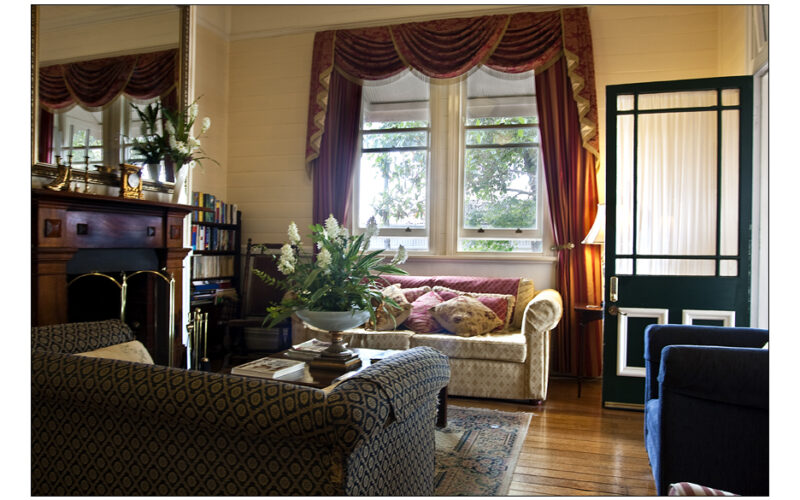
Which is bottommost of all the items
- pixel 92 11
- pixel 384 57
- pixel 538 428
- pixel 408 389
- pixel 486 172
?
pixel 538 428

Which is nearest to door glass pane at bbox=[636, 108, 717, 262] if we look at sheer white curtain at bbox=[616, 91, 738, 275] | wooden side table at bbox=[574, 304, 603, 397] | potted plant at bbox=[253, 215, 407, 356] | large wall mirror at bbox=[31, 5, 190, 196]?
sheer white curtain at bbox=[616, 91, 738, 275]

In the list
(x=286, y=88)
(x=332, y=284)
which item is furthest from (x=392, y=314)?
(x=286, y=88)

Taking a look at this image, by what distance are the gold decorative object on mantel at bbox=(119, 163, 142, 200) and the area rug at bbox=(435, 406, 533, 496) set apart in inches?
97.6

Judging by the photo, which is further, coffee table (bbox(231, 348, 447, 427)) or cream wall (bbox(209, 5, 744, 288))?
cream wall (bbox(209, 5, 744, 288))

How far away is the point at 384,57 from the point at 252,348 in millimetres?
3002

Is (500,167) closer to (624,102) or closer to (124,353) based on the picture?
(624,102)

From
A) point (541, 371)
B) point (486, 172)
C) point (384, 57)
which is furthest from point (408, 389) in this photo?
point (384, 57)

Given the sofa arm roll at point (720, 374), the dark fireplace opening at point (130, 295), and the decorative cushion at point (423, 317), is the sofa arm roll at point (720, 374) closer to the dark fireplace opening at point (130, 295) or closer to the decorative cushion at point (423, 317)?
the decorative cushion at point (423, 317)

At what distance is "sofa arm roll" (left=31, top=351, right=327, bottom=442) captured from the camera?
1.29 meters

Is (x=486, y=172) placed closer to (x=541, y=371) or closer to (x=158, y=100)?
(x=541, y=371)

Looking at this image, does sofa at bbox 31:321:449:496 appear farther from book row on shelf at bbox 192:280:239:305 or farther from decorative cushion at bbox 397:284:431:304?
book row on shelf at bbox 192:280:239:305

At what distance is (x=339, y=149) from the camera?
205 inches

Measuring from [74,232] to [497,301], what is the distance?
2.94 meters

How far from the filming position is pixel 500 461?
273cm
